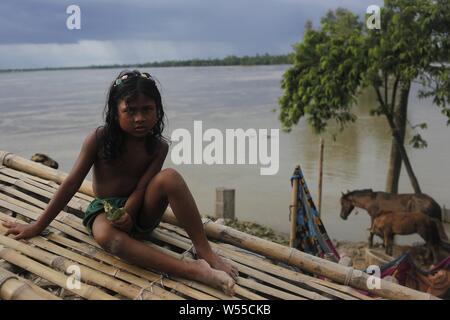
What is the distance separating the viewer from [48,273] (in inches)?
76.5

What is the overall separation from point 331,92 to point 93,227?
472 centimetres

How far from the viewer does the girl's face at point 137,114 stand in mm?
1955

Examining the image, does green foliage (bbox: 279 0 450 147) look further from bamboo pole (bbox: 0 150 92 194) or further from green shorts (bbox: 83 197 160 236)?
green shorts (bbox: 83 197 160 236)

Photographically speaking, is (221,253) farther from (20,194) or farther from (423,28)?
(423,28)

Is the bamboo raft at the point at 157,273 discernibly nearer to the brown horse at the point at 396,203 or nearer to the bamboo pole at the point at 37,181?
the bamboo pole at the point at 37,181

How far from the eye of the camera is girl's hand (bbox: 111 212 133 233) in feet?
6.50

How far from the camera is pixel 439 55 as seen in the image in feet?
19.2

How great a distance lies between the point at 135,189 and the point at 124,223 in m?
0.20

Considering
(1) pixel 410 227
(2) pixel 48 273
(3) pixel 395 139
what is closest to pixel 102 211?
(2) pixel 48 273

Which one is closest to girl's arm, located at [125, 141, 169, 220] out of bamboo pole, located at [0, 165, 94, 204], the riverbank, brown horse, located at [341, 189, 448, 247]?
bamboo pole, located at [0, 165, 94, 204]

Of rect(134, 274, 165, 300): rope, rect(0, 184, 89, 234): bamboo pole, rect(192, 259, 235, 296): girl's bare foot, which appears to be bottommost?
rect(134, 274, 165, 300): rope

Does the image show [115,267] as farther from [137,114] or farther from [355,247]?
[355,247]

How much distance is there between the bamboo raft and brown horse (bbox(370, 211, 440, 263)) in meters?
3.11
